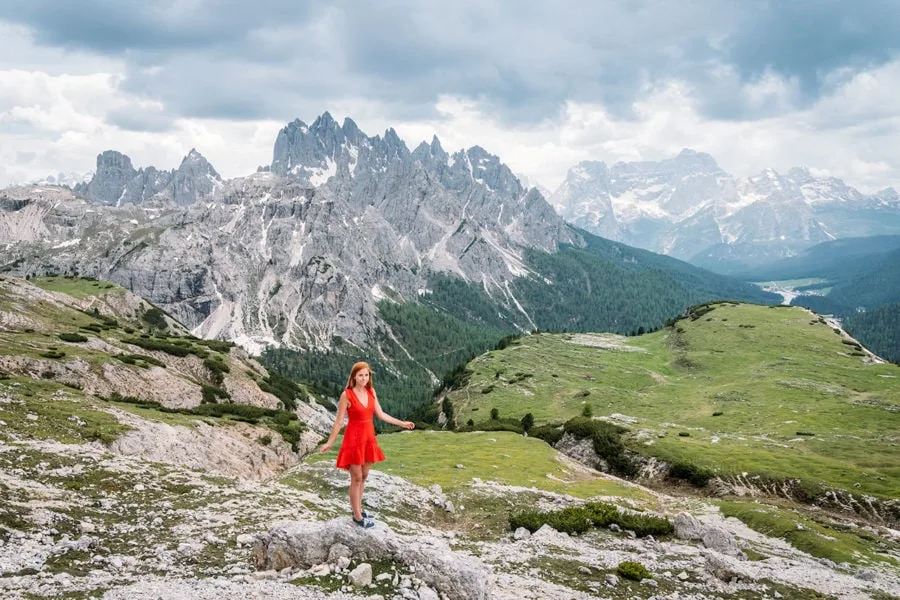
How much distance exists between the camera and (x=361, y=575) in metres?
17.9

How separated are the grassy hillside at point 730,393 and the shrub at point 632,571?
4352 centimetres

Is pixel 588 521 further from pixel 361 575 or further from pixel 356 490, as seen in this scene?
pixel 361 575

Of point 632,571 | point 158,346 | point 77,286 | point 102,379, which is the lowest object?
point 102,379

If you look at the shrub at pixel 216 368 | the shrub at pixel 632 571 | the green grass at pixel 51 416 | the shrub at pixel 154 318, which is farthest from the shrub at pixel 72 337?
the shrub at pixel 154 318

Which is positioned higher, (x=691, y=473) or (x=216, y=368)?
(x=216, y=368)

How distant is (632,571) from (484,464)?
2914 centimetres

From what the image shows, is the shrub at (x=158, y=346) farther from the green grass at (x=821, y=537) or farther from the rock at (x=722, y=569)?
the rock at (x=722, y=569)

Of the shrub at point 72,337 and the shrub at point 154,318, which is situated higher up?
the shrub at point 72,337

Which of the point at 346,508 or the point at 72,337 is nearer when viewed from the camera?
the point at 346,508

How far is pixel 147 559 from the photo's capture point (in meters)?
18.8

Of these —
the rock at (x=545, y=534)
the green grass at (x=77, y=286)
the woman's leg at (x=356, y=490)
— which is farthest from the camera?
the green grass at (x=77, y=286)

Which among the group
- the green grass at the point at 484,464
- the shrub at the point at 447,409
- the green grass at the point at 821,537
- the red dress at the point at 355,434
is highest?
the red dress at the point at 355,434

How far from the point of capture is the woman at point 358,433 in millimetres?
19344

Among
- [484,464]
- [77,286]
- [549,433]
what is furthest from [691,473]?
[77,286]
